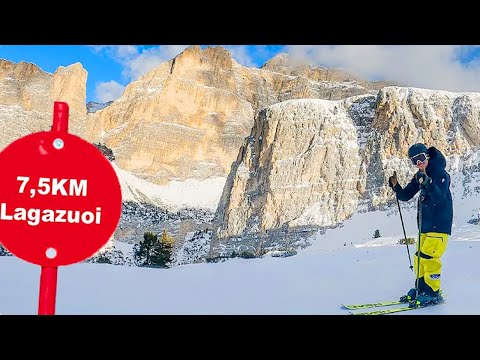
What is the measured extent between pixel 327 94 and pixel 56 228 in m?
69.2

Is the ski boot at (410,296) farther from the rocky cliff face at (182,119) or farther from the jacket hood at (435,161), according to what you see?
the rocky cliff face at (182,119)

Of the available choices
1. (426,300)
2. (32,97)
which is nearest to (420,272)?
(426,300)

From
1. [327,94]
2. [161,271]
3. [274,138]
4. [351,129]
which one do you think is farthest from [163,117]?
[161,271]

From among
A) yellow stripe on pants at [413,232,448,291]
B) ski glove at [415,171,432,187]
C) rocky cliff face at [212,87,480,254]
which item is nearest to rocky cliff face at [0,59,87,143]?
rocky cliff face at [212,87,480,254]

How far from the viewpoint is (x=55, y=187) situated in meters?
1.36

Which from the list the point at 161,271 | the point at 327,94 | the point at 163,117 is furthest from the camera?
the point at 163,117

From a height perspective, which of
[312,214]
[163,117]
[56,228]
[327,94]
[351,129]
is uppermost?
[163,117]

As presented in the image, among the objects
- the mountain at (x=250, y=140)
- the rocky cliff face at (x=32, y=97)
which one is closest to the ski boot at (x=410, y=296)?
the mountain at (x=250, y=140)

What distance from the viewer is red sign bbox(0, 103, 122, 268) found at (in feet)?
4.45

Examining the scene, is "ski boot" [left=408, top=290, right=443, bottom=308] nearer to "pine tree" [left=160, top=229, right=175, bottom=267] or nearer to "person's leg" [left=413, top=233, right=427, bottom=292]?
"person's leg" [left=413, top=233, right=427, bottom=292]

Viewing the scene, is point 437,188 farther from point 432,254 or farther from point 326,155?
point 326,155

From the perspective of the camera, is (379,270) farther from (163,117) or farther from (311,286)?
(163,117)

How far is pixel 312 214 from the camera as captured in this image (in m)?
44.1

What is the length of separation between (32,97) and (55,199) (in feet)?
271
